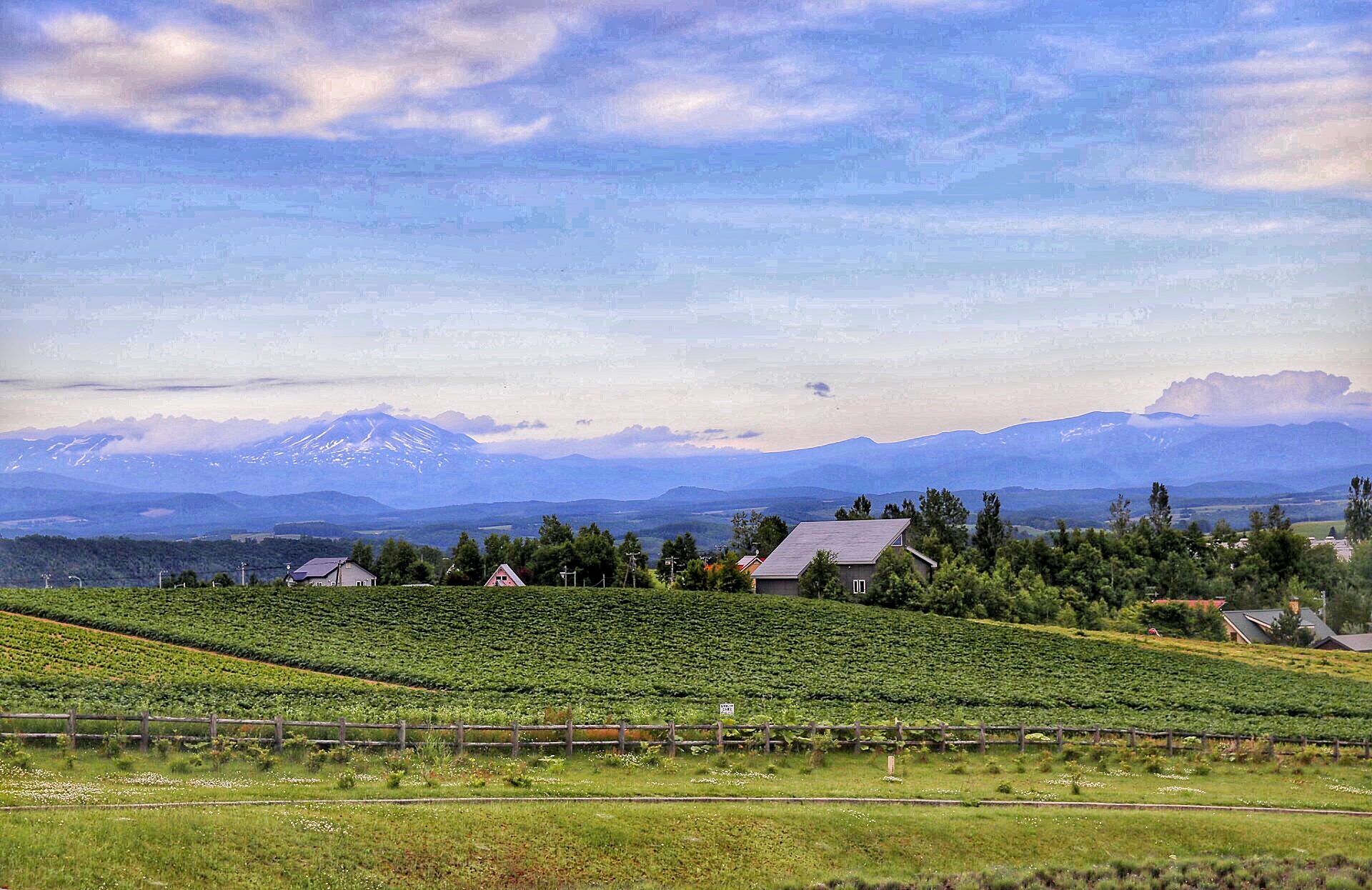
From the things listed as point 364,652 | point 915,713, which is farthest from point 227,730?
point 364,652

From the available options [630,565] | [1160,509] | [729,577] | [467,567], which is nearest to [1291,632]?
[729,577]

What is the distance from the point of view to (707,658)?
67312mm

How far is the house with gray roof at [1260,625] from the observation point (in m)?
112

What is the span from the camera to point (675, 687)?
178 ft

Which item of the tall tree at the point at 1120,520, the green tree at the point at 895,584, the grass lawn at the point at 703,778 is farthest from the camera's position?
the tall tree at the point at 1120,520

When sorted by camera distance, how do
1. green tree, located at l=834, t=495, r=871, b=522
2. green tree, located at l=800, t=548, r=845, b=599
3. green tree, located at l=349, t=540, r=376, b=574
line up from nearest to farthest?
green tree, located at l=800, t=548, r=845, b=599
green tree, located at l=834, t=495, r=871, b=522
green tree, located at l=349, t=540, r=376, b=574

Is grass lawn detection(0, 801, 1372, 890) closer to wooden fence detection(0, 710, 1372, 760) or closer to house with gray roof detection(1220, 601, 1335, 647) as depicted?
wooden fence detection(0, 710, 1372, 760)

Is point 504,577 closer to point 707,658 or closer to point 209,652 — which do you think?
point 707,658

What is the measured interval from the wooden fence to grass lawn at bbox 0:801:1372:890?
22.7 ft

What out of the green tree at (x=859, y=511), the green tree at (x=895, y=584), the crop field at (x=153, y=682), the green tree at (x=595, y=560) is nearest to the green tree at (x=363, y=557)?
the green tree at (x=595, y=560)

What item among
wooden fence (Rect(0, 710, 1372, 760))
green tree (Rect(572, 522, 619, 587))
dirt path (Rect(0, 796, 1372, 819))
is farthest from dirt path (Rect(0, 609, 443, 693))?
green tree (Rect(572, 522, 619, 587))

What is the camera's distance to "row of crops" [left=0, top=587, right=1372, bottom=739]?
51.5 metres

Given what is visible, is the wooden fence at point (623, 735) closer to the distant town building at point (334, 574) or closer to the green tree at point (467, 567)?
the green tree at point (467, 567)

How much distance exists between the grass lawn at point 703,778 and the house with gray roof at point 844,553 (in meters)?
61.1
